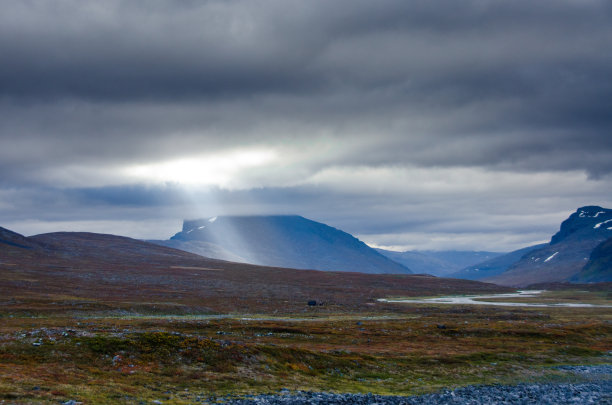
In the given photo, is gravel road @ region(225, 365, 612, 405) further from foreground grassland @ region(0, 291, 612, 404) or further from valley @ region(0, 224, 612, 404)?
foreground grassland @ region(0, 291, 612, 404)

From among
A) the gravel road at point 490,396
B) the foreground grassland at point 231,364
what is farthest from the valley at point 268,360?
the gravel road at point 490,396

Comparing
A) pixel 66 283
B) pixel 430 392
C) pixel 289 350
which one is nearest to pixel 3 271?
pixel 66 283

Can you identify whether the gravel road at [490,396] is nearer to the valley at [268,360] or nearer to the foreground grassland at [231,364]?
the valley at [268,360]

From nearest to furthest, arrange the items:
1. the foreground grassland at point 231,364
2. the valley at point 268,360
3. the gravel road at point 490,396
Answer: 1. the foreground grassland at point 231,364
2. the valley at point 268,360
3. the gravel road at point 490,396

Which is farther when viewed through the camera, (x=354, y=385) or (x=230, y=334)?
(x=230, y=334)

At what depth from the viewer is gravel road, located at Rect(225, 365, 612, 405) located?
31.5m

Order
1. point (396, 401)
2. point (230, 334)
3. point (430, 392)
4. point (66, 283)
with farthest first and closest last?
point (66, 283)
point (230, 334)
point (430, 392)
point (396, 401)

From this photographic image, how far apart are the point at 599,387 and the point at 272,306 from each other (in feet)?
325

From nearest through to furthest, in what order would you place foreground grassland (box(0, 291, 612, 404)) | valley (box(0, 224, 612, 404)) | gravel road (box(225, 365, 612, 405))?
foreground grassland (box(0, 291, 612, 404)), valley (box(0, 224, 612, 404)), gravel road (box(225, 365, 612, 405))

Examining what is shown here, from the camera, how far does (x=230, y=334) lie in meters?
62.7

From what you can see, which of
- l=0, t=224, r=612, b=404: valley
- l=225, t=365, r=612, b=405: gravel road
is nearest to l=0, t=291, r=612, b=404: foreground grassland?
l=0, t=224, r=612, b=404: valley

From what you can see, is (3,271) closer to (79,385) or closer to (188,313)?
(188,313)

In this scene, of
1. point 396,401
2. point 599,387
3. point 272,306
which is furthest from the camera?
point 272,306

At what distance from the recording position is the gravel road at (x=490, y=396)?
104ft
